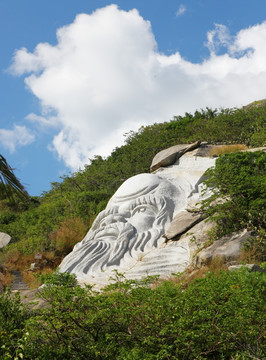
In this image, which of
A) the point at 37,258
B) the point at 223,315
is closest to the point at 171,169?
the point at 37,258

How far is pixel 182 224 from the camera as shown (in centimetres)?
823

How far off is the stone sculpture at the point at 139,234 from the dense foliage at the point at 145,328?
239 centimetres

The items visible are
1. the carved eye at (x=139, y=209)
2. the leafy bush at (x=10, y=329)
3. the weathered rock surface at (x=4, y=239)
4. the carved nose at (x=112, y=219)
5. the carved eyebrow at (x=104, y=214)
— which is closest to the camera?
the leafy bush at (x=10, y=329)

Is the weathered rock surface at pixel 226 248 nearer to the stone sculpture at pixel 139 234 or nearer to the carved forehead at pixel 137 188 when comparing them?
the stone sculpture at pixel 139 234

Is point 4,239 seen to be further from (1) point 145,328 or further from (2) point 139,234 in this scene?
(1) point 145,328

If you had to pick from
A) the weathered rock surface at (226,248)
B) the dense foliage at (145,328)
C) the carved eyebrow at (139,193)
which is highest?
the carved eyebrow at (139,193)

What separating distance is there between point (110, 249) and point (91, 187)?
661 centimetres

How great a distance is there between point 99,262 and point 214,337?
4292 millimetres

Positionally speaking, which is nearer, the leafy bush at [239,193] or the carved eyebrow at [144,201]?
the leafy bush at [239,193]

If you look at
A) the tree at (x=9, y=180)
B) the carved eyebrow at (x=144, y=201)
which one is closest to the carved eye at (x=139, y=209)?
the carved eyebrow at (x=144, y=201)

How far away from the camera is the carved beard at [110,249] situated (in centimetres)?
786

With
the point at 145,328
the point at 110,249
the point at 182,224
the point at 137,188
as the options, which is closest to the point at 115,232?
the point at 110,249

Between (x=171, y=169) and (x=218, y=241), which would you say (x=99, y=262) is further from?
(x=171, y=169)

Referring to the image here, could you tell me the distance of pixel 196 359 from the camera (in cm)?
369
